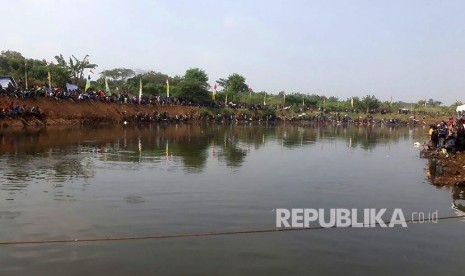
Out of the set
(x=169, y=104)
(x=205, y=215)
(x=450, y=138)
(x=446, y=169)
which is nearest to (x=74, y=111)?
(x=169, y=104)

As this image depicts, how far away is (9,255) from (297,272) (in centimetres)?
536

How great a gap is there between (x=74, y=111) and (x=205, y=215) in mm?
43993

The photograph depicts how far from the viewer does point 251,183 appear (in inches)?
633

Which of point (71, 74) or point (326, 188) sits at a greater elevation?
point (71, 74)

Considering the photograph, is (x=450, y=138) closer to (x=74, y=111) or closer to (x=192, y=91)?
(x=74, y=111)

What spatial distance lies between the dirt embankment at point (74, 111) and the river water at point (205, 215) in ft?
73.2

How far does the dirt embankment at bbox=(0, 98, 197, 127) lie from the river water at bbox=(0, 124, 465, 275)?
22319 millimetres

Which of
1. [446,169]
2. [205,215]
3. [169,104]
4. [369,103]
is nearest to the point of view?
[205,215]

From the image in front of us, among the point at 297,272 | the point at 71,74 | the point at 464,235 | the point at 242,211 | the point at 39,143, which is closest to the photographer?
the point at 297,272

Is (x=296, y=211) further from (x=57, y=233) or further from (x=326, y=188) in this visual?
(x=57, y=233)

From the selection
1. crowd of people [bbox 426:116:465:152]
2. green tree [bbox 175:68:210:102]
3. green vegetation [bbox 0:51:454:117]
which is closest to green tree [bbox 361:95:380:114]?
green vegetation [bbox 0:51:454:117]

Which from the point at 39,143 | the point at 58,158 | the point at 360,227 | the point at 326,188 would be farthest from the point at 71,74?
the point at 360,227

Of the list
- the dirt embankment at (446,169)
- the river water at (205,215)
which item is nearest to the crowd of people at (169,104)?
the river water at (205,215)

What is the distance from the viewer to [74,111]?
167ft
